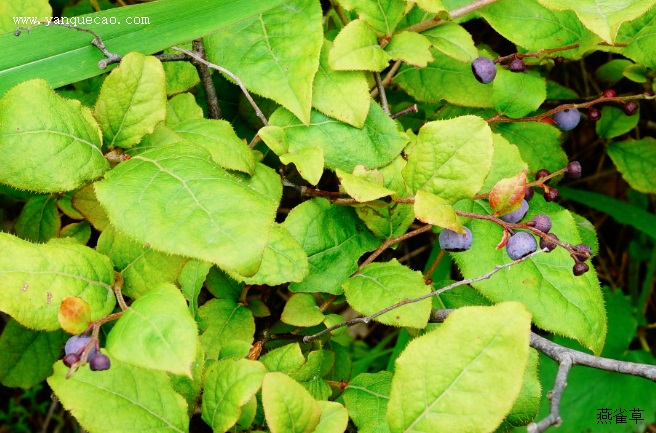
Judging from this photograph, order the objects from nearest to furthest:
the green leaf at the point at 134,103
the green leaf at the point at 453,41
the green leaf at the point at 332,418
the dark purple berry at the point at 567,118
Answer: the green leaf at the point at 332,418, the green leaf at the point at 134,103, the green leaf at the point at 453,41, the dark purple berry at the point at 567,118

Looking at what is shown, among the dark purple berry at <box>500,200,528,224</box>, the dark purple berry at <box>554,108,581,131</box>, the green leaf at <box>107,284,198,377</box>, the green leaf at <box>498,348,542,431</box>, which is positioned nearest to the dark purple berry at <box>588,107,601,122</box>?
the dark purple berry at <box>554,108,581,131</box>

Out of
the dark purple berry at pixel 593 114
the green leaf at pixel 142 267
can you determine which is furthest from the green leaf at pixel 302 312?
the dark purple berry at pixel 593 114

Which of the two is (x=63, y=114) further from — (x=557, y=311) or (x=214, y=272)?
(x=557, y=311)

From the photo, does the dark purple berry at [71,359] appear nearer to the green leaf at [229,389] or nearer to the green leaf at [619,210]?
the green leaf at [229,389]

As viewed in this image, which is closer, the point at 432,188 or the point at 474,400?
the point at 474,400

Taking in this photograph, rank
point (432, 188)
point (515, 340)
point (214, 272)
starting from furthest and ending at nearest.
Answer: point (214, 272), point (432, 188), point (515, 340)

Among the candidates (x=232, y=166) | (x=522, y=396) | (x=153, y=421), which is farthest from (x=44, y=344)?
(x=522, y=396)

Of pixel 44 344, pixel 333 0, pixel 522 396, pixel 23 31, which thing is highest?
pixel 23 31
